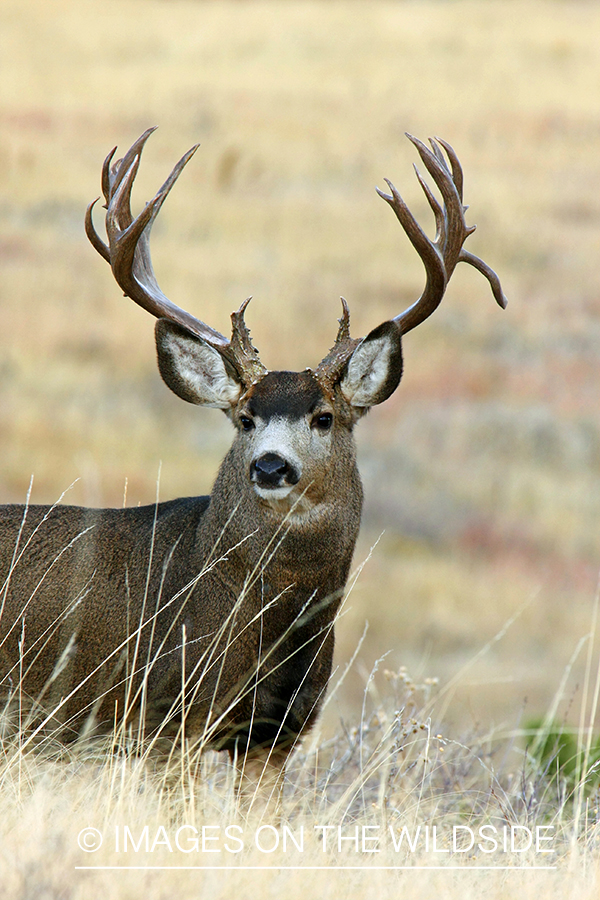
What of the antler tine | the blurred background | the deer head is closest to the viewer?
the deer head

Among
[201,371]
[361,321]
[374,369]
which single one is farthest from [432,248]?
[361,321]

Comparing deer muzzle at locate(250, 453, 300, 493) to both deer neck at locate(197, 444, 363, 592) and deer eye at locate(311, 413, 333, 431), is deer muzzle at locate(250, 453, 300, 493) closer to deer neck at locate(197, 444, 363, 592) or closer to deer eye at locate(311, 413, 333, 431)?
deer neck at locate(197, 444, 363, 592)

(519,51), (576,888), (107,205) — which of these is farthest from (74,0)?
(576,888)

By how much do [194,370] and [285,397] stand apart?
64 centimetres

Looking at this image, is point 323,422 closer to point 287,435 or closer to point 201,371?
point 287,435

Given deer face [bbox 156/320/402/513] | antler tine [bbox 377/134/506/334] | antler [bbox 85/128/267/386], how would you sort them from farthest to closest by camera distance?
antler tine [bbox 377/134/506/334] → antler [bbox 85/128/267/386] → deer face [bbox 156/320/402/513]

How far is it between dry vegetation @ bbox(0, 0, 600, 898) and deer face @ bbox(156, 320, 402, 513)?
4.42 feet

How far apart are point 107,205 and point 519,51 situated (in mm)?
46338

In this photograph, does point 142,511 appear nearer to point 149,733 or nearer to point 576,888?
point 149,733

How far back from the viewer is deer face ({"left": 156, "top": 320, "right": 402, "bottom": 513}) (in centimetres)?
587

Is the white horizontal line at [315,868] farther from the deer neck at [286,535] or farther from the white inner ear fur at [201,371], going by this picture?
the white inner ear fur at [201,371]

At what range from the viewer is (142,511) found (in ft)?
21.4

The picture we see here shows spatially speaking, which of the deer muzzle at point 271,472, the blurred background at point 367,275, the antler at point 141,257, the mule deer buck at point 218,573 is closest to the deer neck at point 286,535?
the mule deer buck at point 218,573

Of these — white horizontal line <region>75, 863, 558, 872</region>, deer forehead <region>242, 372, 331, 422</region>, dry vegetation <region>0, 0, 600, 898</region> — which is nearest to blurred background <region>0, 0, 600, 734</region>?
dry vegetation <region>0, 0, 600, 898</region>
